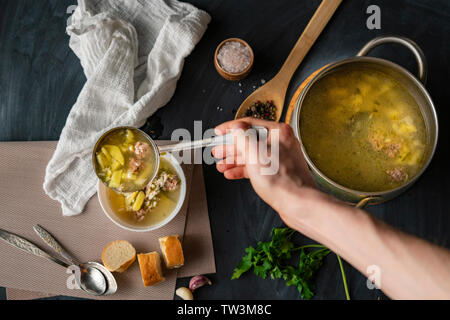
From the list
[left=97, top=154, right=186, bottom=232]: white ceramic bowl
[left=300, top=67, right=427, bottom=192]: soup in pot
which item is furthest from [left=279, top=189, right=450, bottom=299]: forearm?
[left=97, top=154, right=186, bottom=232]: white ceramic bowl

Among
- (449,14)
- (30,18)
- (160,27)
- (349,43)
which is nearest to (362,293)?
(349,43)

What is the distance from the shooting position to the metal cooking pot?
107 cm

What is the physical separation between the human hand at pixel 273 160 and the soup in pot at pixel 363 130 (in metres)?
0.10

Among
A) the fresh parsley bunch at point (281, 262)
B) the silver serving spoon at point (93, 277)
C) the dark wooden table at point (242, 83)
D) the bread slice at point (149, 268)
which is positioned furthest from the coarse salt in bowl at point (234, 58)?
the silver serving spoon at point (93, 277)

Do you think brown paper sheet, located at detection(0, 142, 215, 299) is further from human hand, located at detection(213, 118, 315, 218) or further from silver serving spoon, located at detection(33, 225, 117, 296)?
human hand, located at detection(213, 118, 315, 218)

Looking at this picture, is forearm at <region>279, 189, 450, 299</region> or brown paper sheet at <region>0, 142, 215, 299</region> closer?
forearm at <region>279, 189, 450, 299</region>

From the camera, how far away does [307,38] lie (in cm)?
132

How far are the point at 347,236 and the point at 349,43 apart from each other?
0.79 meters

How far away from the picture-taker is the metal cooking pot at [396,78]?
3.50 feet

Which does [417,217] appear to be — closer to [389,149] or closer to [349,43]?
[389,149]

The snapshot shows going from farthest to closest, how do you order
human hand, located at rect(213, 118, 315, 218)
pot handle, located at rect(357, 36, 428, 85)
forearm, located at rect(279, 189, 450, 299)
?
pot handle, located at rect(357, 36, 428, 85)
human hand, located at rect(213, 118, 315, 218)
forearm, located at rect(279, 189, 450, 299)

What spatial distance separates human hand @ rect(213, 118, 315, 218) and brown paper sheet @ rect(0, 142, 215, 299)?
35 centimetres

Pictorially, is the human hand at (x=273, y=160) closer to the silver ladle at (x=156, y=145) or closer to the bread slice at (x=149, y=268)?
the silver ladle at (x=156, y=145)

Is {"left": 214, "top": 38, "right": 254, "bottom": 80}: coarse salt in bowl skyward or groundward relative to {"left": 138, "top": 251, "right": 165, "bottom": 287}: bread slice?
skyward
